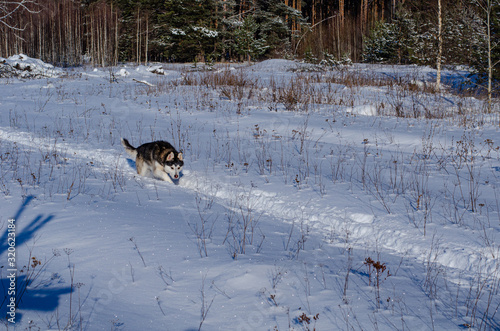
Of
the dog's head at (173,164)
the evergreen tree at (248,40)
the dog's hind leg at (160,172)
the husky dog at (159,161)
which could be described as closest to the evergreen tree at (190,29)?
the evergreen tree at (248,40)

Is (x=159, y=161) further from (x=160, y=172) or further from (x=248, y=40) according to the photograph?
(x=248, y=40)

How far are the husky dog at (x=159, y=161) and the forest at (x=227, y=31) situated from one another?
20.6 m

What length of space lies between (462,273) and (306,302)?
1949 millimetres

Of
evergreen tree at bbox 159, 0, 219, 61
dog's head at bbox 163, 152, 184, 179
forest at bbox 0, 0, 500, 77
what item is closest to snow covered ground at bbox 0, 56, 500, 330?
dog's head at bbox 163, 152, 184, 179

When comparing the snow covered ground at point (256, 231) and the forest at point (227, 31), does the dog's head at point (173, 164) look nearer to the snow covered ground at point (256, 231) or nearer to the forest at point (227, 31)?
the snow covered ground at point (256, 231)

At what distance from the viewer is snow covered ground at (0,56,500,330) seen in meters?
3.02

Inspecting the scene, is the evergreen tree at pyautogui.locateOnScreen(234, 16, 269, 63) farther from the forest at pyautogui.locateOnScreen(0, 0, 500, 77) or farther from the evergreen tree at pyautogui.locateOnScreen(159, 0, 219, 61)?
the evergreen tree at pyautogui.locateOnScreen(159, 0, 219, 61)

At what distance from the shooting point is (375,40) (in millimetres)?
32000

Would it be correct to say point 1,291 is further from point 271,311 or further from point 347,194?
point 347,194

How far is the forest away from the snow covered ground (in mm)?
19393

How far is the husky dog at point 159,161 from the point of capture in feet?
23.4

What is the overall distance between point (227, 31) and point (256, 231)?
42034 millimetres

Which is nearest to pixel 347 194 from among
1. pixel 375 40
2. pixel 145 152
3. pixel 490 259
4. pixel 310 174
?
pixel 310 174

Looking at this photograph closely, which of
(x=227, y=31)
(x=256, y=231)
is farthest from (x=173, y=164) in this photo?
(x=227, y=31)
